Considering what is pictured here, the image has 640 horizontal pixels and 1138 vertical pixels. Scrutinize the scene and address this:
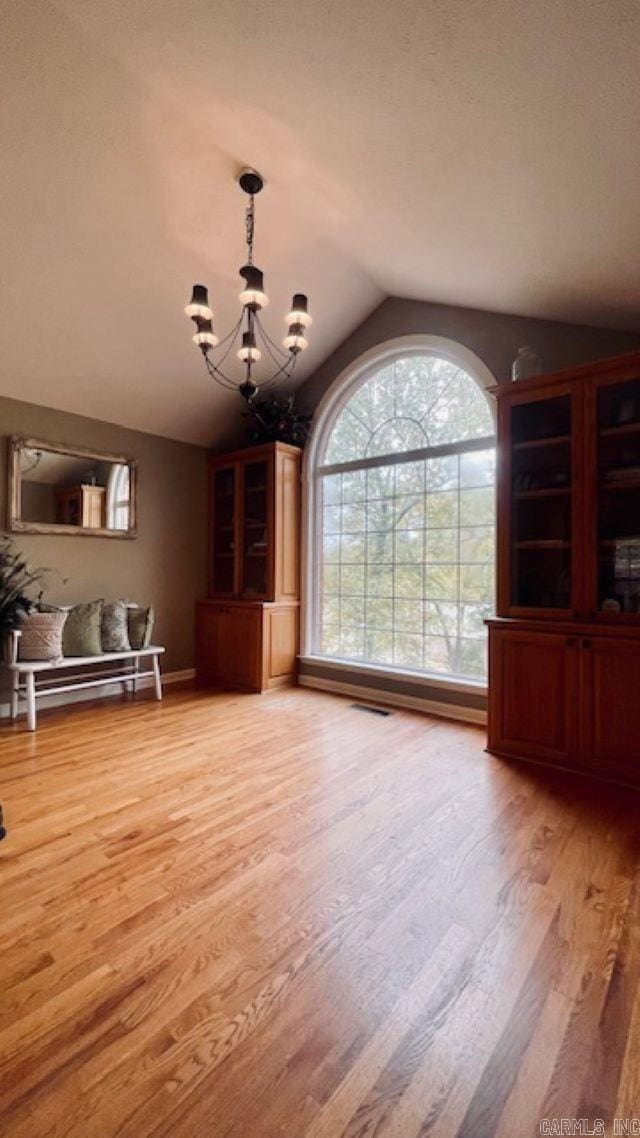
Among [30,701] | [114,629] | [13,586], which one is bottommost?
[30,701]

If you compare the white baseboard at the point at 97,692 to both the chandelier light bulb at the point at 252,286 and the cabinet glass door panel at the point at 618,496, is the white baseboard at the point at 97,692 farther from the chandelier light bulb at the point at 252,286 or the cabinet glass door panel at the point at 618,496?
the cabinet glass door panel at the point at 618,496

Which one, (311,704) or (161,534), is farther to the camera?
(161,534)

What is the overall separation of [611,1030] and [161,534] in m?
4.44

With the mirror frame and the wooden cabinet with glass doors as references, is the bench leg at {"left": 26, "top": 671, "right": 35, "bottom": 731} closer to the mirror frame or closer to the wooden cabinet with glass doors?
the mirror frame

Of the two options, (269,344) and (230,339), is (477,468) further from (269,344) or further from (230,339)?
(230,339)

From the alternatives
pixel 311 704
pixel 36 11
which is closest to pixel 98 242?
pixel 36 11

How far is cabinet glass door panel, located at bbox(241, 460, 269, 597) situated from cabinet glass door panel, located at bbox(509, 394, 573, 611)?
7.74 ft

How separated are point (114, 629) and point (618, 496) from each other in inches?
147

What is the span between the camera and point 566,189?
1944 mm

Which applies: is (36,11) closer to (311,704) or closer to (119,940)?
(119,940)

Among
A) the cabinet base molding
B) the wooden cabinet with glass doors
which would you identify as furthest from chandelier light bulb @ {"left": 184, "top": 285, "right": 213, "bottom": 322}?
the cabinet base molding

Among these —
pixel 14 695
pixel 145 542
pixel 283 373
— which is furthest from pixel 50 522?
pixel 283 373

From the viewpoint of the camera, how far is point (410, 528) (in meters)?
3.94

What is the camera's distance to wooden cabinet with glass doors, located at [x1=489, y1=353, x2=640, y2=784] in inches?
99.0
